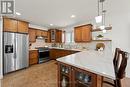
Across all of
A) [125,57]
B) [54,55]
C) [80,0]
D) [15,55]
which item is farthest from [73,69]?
[54,55]

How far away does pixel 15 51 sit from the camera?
4.21 m

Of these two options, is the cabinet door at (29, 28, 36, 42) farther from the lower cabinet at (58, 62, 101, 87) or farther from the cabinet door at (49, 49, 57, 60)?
the lower cabinet at (58, 62, 101, 87)

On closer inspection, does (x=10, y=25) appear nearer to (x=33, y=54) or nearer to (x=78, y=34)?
(x=33, y=54)

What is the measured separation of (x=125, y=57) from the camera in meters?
1.17

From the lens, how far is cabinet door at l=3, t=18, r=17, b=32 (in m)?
3.95

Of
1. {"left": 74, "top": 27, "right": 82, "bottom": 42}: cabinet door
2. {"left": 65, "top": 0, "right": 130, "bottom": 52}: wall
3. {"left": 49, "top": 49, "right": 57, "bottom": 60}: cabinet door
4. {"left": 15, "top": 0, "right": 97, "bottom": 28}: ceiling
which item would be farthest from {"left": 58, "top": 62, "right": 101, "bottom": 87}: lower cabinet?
{"left": 49, "top": 49, "right": 57, "bottom": 60}: cabinet door

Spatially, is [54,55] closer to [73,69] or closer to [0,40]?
[0,40]

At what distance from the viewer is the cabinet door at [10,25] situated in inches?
156

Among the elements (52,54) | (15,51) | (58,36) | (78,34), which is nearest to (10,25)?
(15,51)

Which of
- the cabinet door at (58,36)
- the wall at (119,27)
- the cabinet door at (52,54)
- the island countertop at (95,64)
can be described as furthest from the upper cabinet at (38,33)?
the island countertop at (95,64)

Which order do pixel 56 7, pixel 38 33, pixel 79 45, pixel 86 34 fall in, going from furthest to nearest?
pixel 38 33, pixel 79 45, pixel 86 34, pixel 56 7

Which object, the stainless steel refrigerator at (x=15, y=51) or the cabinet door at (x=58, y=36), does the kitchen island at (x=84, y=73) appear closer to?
the stainless steel refrigerator at (x=15, y=51)

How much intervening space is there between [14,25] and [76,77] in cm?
372

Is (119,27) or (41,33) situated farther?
(41,33)
